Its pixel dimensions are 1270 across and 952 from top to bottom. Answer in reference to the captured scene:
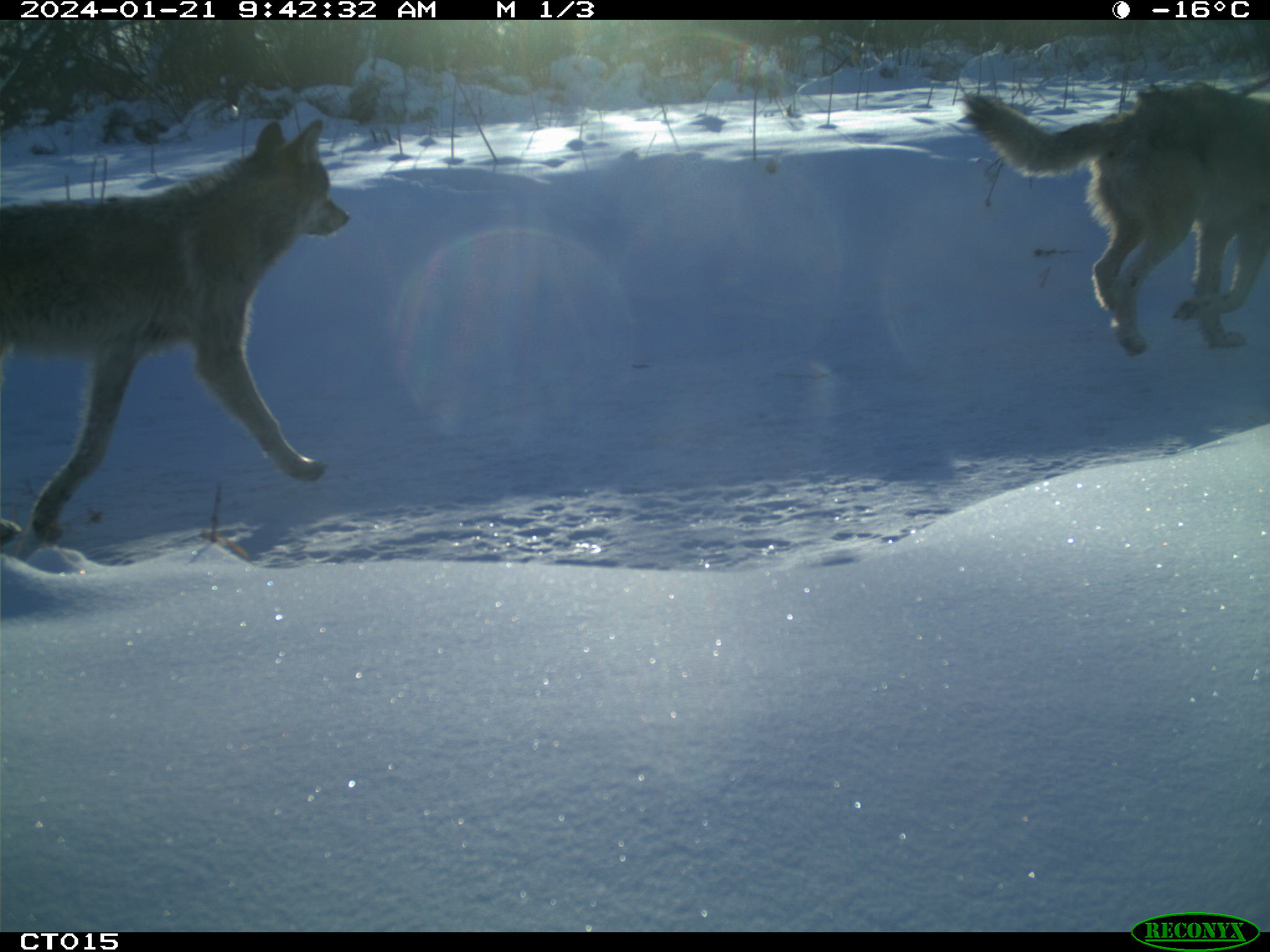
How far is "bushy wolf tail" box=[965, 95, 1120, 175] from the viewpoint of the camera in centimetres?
438

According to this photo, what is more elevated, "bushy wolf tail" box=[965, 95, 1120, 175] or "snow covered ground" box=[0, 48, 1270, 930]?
"bushy wolf tail" box=[965, 95, 1120, 175]

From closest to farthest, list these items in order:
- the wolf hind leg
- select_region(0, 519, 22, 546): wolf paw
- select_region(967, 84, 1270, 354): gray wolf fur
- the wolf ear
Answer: select_region(0, 519, 22, 546): wolf paw → the wolf hind leg → the wolf ear → select_region(967, 84, 1270, 354): gray wolf fur

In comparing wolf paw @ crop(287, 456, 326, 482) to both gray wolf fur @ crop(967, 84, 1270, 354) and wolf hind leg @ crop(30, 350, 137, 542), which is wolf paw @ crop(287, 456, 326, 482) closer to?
wolf hind leg @ crop(30, 350, 137, 542)

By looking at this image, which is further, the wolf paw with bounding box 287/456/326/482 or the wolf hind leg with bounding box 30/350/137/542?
the wolf paw with bounding box 287/456/326/482

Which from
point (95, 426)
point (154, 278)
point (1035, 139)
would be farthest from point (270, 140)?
point (1035, 139)

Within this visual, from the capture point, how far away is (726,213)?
6051mm

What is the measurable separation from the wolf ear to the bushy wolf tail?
3.59m

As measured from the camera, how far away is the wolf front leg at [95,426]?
121 inches

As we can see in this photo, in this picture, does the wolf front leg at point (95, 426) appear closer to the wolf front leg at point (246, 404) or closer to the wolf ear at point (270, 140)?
the wolf front leg at point (246, 404)
